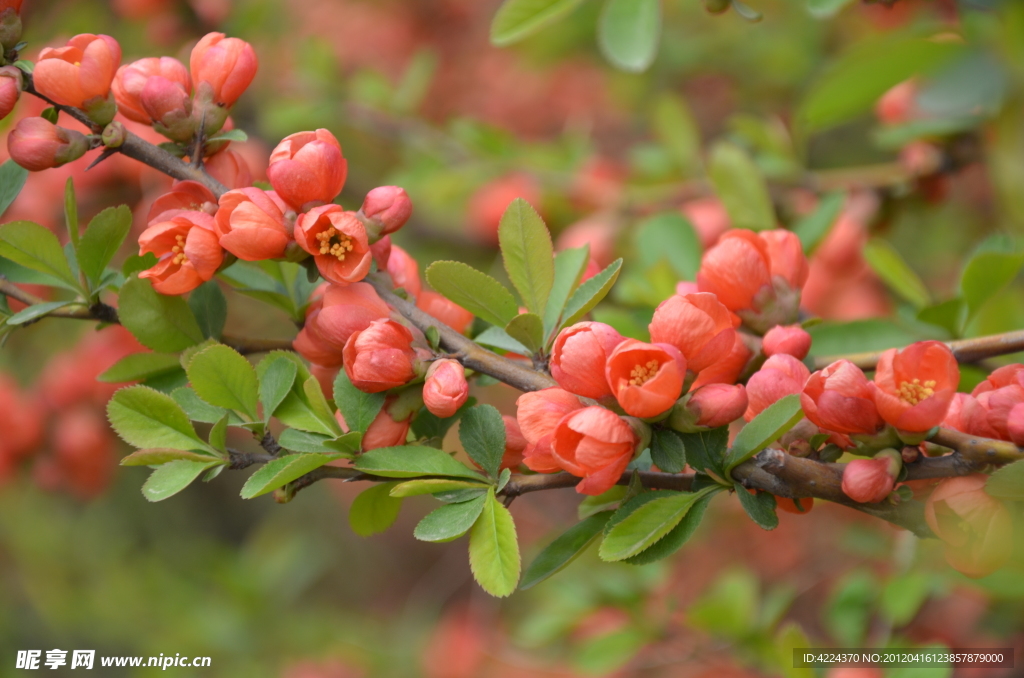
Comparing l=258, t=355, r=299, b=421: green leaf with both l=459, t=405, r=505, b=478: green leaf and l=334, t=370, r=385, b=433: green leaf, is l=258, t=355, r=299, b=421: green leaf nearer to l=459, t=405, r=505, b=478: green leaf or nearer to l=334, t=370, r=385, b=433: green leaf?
l=334, t=370, r=385, b=433: green leaf

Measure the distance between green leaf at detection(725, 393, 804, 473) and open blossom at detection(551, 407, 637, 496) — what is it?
0.28ft

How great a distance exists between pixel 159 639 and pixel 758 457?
2004 millimetres

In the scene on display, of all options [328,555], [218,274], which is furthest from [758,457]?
[328,555]

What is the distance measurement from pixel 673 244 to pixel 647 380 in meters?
0.56

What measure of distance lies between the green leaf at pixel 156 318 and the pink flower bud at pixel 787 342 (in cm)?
50

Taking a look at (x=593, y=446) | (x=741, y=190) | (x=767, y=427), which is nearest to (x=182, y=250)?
(x=593, y=446)

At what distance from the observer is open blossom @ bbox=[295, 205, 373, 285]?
589 millimetres

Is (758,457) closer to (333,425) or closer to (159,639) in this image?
(333,425)

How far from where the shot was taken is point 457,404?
58 centimetres

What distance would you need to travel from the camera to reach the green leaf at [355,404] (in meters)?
0.61

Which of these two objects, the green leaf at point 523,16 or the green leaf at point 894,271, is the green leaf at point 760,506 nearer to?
the green leaf at point 894,271

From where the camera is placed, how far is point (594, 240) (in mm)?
1580

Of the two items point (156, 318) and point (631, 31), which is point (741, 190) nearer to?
point (631, 31)

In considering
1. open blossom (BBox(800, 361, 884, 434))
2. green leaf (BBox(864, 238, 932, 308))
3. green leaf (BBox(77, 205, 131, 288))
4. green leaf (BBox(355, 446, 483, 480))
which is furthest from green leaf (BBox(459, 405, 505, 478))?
green leaf (BBox(864, 238, 932, 308))
